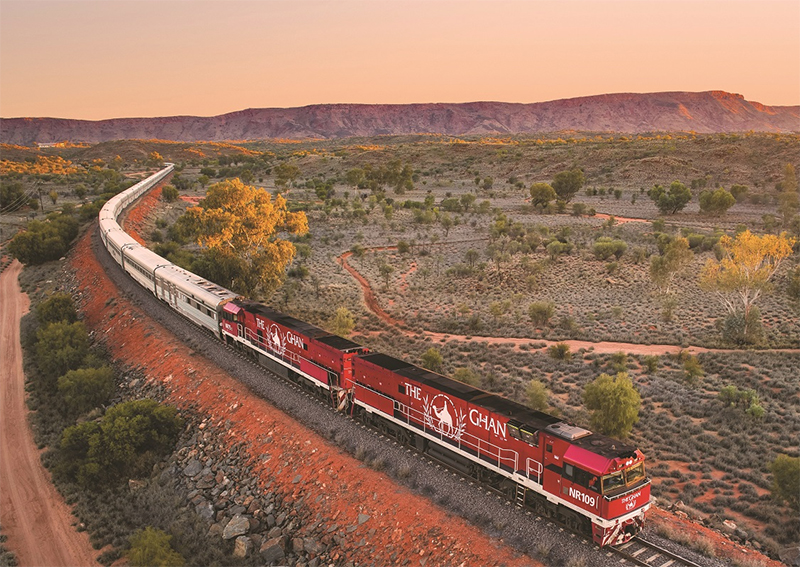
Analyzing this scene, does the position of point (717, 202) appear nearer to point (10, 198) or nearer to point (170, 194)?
point (170, 194)

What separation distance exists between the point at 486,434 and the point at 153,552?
10.8 metres

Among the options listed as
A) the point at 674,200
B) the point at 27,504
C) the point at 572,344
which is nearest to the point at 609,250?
the point at 572,344

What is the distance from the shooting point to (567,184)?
93.6 meters

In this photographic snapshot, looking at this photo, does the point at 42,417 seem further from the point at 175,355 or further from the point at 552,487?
the point at 552,487

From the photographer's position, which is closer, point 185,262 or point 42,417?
point 42,417

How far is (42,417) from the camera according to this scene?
30.8 m

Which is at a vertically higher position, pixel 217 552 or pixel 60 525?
pixel 217 552

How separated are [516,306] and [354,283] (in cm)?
1543

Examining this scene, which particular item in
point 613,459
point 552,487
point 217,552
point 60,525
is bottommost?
point 60,525

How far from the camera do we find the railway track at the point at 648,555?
15367mm

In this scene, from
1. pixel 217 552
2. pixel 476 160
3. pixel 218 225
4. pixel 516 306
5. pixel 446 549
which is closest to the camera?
pixel 446 549

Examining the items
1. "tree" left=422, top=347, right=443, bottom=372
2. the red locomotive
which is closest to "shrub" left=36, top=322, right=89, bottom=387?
the red locomotive

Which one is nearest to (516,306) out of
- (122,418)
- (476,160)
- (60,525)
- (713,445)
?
(713,445)

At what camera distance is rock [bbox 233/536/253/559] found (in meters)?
18.5
